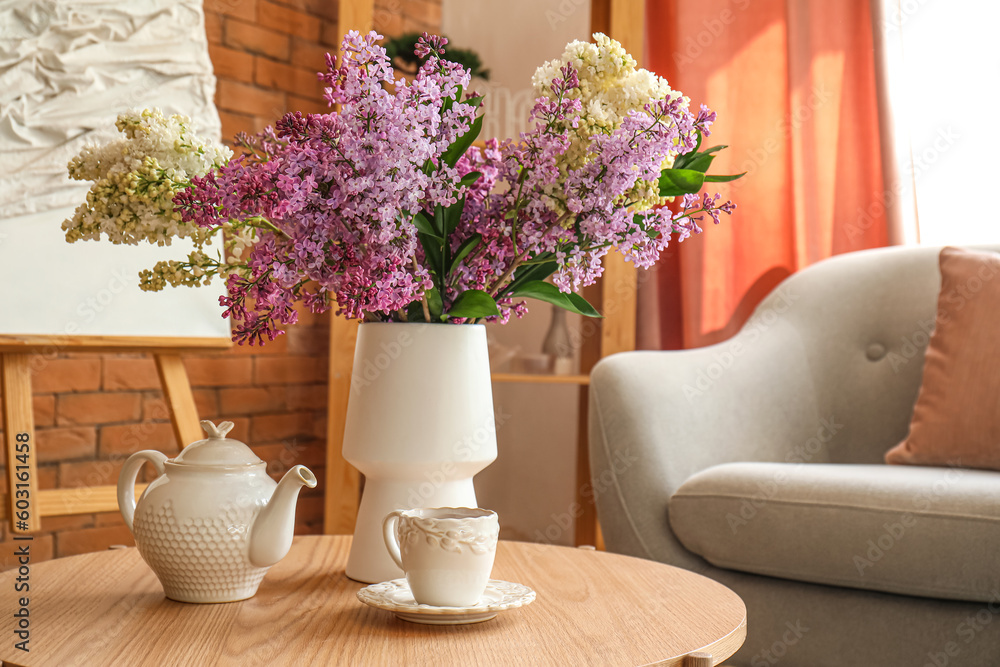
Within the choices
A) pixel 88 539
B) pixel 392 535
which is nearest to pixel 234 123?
pixel 88 539

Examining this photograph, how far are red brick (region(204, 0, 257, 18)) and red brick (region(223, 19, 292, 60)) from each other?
0.07 ft

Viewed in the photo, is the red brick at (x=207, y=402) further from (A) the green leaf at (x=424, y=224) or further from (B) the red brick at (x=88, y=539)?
(A) the green leaf at (x=424, y=224)

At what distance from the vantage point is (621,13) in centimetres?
218

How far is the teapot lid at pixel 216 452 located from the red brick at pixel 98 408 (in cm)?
143

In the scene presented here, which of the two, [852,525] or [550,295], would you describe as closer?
[550,295]

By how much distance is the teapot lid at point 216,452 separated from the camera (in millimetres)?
763

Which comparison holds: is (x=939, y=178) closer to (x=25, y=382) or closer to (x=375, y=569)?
(x=375, y=569)

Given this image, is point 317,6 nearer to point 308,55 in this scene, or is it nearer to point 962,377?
point 308,55

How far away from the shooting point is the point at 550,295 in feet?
2.85

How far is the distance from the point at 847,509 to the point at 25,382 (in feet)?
4.26

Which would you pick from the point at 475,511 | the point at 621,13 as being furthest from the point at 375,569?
the point at 621,13

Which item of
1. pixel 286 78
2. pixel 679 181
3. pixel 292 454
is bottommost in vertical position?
pixel 292 454

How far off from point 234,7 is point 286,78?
0.22 meters

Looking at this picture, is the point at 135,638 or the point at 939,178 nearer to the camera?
the point at 135,638
